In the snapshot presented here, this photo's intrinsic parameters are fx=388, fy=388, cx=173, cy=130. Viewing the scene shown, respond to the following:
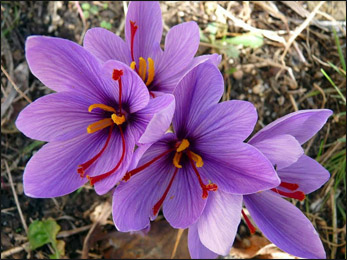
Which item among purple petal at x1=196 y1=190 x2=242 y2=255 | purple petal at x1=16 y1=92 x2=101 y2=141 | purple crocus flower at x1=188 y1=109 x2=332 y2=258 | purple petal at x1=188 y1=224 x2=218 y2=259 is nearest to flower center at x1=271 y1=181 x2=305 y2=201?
purple crocus flower at x1=188 y1=109 x2=332 y2=258

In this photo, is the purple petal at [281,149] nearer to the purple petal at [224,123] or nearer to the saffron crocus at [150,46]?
the purple petal at [224,123]

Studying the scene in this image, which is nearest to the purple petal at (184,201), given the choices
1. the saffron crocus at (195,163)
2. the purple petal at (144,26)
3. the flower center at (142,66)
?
the saffron crocus at (195,163)

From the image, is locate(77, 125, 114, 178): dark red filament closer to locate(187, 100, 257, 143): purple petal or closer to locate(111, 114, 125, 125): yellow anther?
locate(111, 114, 125, 125): yellow anther

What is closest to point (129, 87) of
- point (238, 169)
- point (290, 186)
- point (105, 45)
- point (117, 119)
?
point (117, 119)

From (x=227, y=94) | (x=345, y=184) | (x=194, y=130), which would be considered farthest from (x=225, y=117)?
(x=345, y=184)

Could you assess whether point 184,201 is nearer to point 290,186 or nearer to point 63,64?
point 290,186

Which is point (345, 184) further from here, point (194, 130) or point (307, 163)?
point (194, 130)
